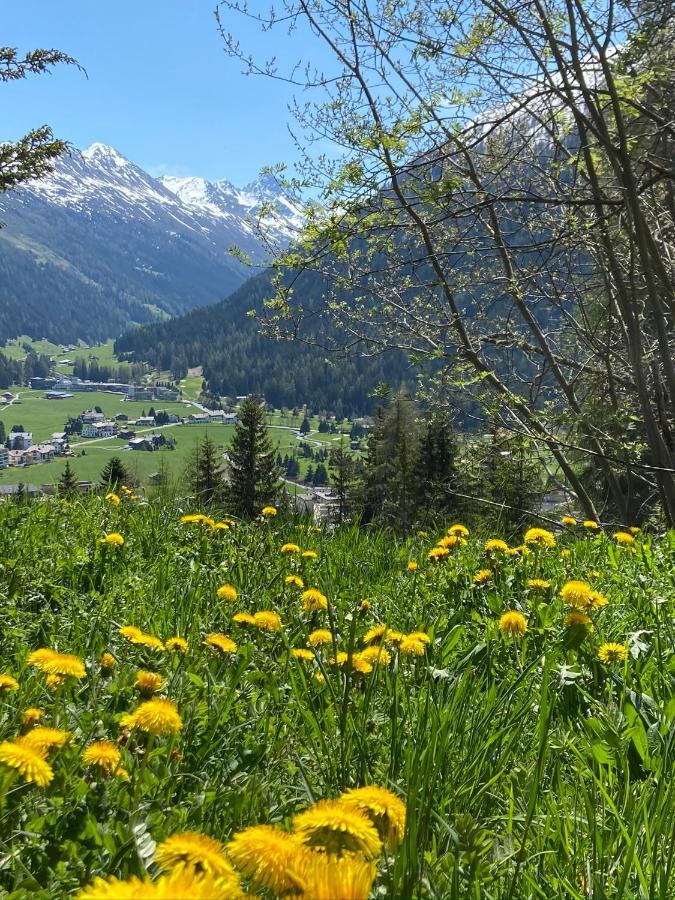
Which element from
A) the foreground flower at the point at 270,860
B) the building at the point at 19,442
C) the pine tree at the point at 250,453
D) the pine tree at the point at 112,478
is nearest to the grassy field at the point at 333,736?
the foreground flower at the point at 270,860

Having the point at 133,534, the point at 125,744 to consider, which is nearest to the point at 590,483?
the point at 133,534

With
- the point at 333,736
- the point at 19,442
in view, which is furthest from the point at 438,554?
the point at 19,442

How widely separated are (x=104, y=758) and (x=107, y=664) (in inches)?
26.5

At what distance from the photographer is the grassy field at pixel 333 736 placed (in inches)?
41.0

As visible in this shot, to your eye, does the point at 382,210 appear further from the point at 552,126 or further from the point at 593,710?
the point at 593,710

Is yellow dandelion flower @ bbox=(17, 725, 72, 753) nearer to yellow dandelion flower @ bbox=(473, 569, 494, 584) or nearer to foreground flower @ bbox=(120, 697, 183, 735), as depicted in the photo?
foreground flower @ bbox=(120, 697, 183, 735)

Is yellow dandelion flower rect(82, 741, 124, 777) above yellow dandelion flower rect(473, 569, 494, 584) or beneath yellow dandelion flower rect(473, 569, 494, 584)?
above

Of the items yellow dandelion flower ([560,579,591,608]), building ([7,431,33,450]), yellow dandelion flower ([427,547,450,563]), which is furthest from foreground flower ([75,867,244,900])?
building ([7,431,33,450])

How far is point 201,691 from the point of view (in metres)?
2.07

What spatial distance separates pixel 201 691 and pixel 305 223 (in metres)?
4.69

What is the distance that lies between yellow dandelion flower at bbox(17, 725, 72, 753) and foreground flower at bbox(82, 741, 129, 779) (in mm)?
61

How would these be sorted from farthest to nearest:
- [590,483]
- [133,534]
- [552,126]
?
[590,483]
[552,126]
[133,534]

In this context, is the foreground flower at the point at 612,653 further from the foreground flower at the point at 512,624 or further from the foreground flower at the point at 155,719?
the foreground flower at the point at 155,719

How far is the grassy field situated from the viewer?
3.42ft
